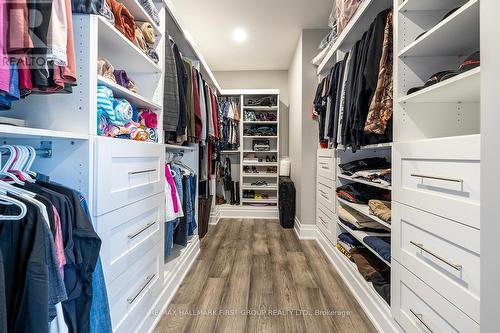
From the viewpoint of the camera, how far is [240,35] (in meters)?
3.28

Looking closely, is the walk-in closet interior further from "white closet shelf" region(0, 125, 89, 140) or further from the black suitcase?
the black suitcase

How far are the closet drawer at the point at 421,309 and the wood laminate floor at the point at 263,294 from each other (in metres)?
0.33

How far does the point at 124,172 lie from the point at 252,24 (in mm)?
2598

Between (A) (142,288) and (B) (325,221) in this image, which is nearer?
(A) (142,288)

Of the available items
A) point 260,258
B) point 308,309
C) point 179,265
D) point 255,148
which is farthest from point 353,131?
point 255,148

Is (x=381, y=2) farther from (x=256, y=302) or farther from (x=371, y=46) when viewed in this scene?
(x=256, y=302)

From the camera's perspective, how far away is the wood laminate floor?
151 centimetres

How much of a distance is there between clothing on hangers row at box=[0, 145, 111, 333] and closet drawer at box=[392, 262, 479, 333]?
131 centimetres

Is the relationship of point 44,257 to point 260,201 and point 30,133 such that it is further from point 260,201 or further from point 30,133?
point 260,201

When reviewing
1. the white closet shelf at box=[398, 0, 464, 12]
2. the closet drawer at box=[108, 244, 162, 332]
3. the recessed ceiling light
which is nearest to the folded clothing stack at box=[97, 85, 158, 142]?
the closet drawer at box=[108, 244, 162, 332]

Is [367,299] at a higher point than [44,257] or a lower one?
lower

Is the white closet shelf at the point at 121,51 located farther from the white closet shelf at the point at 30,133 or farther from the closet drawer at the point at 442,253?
the closet drawer at the point at 442,253

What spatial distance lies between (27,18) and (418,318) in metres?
1.82

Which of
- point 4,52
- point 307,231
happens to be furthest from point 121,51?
point 307,231
